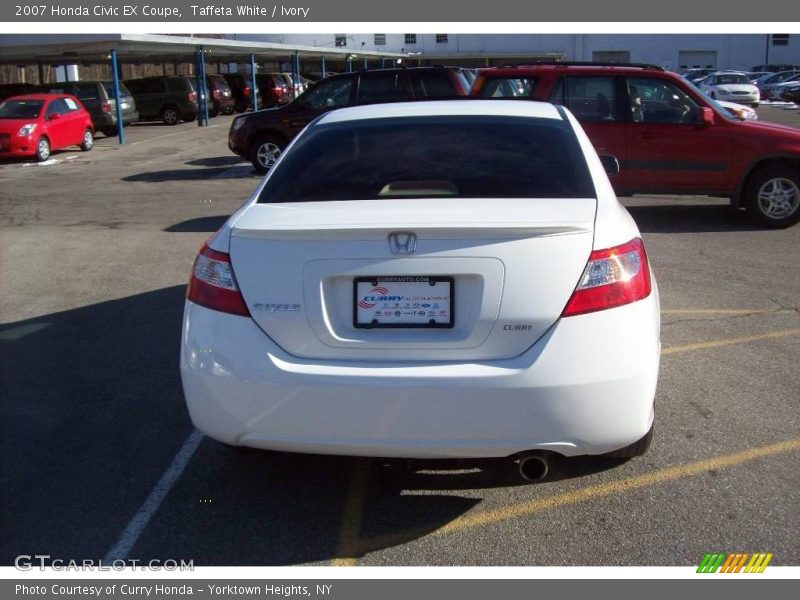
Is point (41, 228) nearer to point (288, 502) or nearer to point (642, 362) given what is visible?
point (288, 502)

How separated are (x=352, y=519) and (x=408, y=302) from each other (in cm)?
105

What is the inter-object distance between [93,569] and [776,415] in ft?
11.5

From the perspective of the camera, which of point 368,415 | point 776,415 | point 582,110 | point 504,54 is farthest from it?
point 504,54

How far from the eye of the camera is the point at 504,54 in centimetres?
7425

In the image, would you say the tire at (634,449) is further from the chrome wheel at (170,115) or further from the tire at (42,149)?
the chrome wheel at (170,115)

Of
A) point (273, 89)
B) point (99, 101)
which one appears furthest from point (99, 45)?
point (273, 89)

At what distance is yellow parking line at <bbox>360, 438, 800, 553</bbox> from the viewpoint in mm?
3621

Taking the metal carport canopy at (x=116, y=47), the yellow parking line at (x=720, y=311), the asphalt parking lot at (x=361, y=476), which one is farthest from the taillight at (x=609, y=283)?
the metal carport canopy at (x=116, y=47)

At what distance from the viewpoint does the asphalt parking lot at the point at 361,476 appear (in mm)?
3533

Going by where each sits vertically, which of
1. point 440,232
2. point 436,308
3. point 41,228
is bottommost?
point 41,228

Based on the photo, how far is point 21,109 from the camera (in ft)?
73.0

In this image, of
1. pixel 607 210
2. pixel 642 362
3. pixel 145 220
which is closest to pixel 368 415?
pixel 642 362

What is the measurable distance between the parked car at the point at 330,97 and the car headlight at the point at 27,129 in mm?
7164

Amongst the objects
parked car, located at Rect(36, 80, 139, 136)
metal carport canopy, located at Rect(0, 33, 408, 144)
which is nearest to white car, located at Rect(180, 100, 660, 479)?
metal carport canopy, located at Rect(0, 33, 408, 144)
